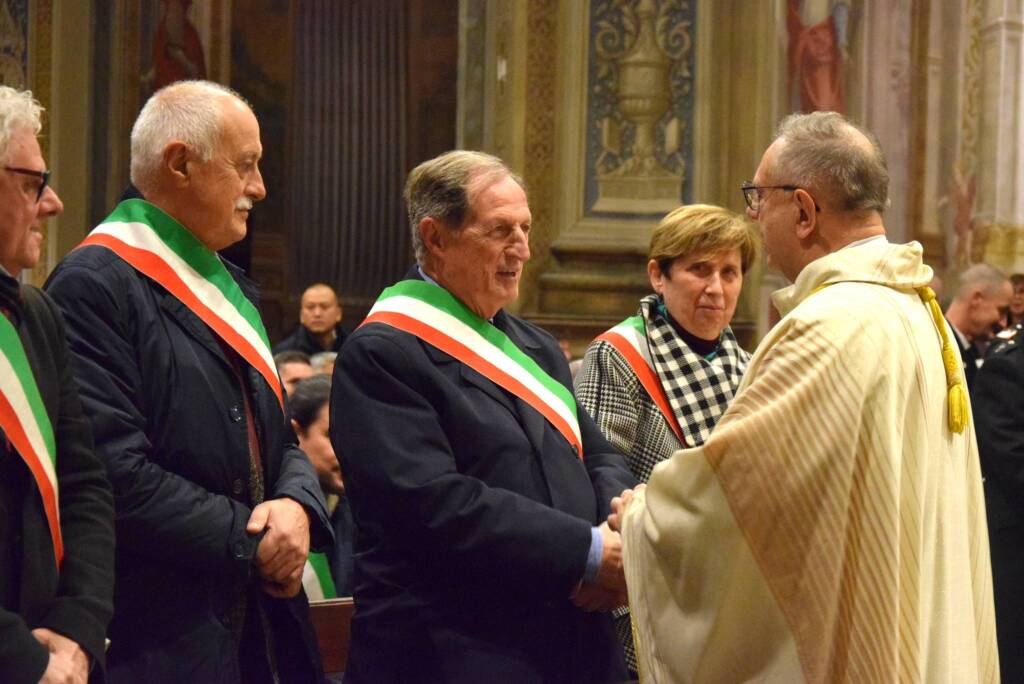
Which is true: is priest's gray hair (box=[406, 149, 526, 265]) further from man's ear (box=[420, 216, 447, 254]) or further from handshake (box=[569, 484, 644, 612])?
handshake (box=[569, 484, 644, 612])

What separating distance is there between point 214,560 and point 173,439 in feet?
0.79

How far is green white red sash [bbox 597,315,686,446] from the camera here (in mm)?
3615

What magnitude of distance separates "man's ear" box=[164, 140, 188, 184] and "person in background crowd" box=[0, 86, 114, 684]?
42 cm

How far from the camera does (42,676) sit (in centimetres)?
220

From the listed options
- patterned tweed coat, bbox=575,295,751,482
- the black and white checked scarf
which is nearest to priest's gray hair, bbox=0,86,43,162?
patterned tweed coat, bbox=575,295,751,482

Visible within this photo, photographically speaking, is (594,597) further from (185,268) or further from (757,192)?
(185,268)

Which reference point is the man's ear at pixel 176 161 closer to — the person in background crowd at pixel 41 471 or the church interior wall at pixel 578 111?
the person in background crowd at pixel 41 471

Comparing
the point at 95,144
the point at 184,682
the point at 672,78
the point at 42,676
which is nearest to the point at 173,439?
the point at 184,682

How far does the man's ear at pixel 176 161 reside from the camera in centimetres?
295

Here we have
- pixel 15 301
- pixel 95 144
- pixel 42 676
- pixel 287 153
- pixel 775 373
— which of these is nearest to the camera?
pixel 42 676

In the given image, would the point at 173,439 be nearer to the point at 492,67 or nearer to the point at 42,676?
the point at 42,676

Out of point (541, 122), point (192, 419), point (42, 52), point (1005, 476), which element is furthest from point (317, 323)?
point (192, 419)

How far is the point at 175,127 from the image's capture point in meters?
2.96

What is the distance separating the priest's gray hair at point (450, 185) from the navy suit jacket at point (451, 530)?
28 centimetres
